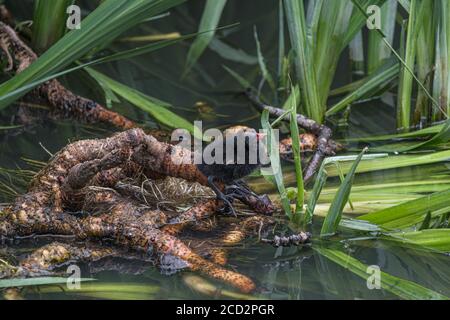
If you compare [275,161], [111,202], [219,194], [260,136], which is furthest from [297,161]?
[111,202]

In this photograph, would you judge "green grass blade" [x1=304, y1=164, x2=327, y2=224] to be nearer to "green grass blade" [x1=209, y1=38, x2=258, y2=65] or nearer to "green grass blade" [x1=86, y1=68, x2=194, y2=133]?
"green grass blade" [x1=86, y1=68, x2=194, y2=133]

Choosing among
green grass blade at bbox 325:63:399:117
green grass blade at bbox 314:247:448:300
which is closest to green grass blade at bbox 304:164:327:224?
green grass blade at bbox 314:247:448:300

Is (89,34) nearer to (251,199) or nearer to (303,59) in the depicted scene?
(251,199)

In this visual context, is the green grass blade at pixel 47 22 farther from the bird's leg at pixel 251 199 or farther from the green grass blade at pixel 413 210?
the green grass blade at pixel 413 210

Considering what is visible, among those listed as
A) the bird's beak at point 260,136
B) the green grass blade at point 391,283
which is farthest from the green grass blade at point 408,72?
the green grass blade at point 391,283

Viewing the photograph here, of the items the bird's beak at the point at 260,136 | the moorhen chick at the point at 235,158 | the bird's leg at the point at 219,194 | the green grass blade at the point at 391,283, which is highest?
the bird's beak at the point at 260,136

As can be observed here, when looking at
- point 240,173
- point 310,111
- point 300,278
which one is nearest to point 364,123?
point 310,111
